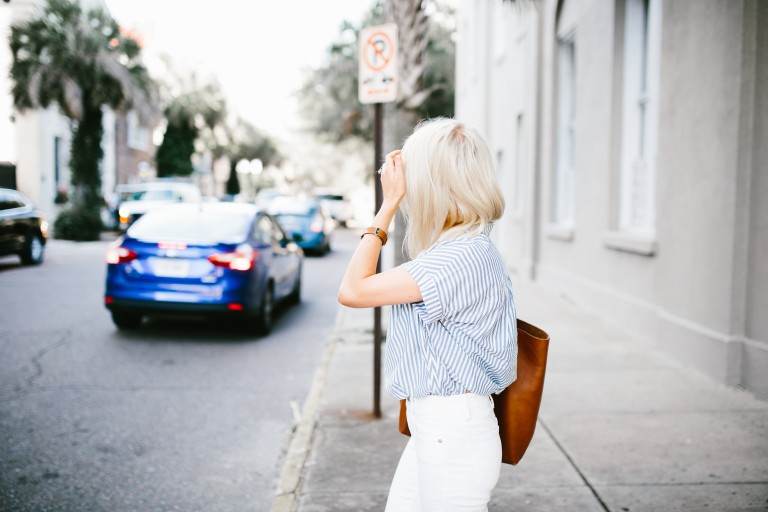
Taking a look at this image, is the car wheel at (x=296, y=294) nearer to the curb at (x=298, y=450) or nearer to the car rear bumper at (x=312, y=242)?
the curb at (x=298, y=450)

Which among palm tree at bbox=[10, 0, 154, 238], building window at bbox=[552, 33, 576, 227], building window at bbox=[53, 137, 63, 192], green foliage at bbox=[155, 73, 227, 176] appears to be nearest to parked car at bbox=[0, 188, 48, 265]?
palm tree at bbox=[10, 0, 154, 238]

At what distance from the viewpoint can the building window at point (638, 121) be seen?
804 cm

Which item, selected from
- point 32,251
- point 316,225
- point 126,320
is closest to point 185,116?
point 316,225

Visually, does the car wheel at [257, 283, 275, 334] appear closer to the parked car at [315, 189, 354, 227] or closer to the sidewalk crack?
the sidewalk crack

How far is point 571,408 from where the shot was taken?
527 cm

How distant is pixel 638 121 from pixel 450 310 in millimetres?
7103

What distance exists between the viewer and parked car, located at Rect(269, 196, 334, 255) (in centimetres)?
1888

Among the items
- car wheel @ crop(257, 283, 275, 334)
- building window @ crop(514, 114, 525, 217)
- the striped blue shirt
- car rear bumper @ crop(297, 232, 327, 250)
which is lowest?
car wheel @ crop(257, 283, 275, 334)

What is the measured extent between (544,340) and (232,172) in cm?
5256

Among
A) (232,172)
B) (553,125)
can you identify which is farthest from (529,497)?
(232,172)

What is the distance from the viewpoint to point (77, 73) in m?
22.1

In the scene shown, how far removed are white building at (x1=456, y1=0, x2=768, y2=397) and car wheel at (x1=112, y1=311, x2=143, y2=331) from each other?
18.5 feet

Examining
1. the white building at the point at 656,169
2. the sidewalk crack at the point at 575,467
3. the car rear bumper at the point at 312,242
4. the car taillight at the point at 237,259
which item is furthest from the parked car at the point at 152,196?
the sidewalk crack at the point at 575,467

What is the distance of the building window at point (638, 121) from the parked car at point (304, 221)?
11059mm
